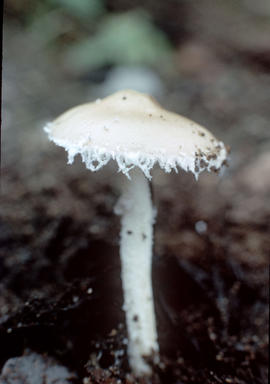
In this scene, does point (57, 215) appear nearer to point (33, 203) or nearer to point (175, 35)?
point (33, 203)

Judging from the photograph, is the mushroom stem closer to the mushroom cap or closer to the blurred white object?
the mushroom cap

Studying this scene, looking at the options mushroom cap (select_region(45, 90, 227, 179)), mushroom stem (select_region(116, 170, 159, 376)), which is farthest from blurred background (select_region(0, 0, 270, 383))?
mushroom cap (select_region(45, 90, 227, 179))

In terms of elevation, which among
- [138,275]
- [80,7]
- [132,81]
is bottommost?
[138,275]

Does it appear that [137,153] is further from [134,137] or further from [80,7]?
[80,7]

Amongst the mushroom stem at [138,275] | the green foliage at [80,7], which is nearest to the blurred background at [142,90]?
the green foliage at [80,7]

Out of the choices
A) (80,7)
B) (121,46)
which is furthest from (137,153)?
(80,7)

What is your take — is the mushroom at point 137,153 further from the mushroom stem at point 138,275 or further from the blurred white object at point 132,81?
the blurred white object at point 132,81

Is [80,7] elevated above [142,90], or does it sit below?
above

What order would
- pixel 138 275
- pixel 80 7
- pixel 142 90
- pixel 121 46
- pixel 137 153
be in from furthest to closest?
pixel 80 7, pixel 121 46, pixel 142 90, pixel 138 275, pixel 137 153
